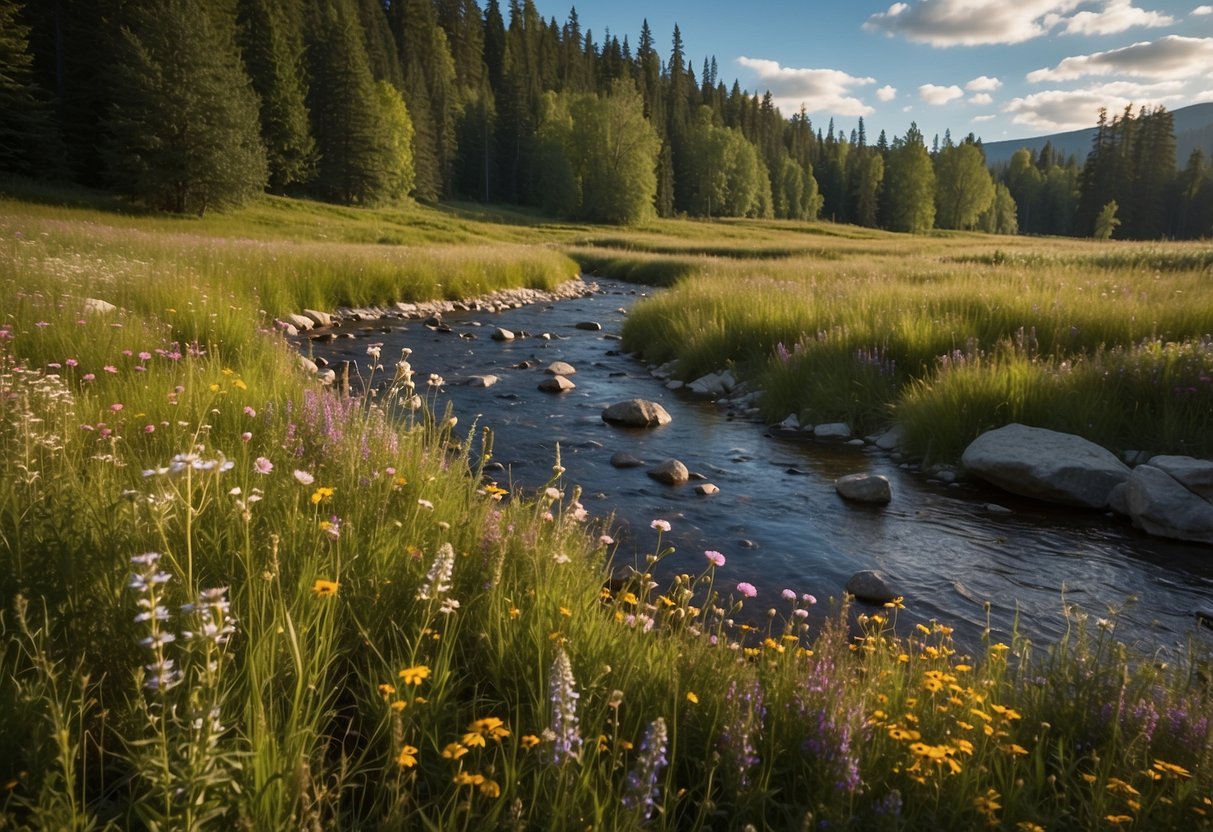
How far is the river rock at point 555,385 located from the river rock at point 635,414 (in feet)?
5.28

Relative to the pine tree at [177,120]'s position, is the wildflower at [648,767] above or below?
below

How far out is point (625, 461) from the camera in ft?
27.0

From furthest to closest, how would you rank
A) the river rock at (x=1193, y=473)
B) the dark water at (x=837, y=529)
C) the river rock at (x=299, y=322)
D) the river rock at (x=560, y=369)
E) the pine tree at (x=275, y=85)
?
the pine tree at (x=275, y=85)
the river rock at (x=299, y=322)
the river rock at (x=560, y=369)
the river rock at (x=1193, y=473)
the dark water at (x=837, y=529)

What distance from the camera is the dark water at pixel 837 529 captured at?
5.30 meters

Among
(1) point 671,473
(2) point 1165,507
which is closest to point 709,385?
(1) point 671,473

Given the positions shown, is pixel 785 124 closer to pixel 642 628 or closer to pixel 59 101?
pixel 59 101

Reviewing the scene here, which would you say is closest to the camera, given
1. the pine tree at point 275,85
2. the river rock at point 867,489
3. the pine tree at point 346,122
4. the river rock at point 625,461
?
the river rock at point 867,489

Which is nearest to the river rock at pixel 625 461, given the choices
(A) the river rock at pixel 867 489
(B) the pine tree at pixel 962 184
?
(A) the river rock at pixel 867 489

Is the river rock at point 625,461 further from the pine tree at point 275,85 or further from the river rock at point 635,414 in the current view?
the pine tree at point 275,85

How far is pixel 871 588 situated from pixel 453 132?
89.0 m

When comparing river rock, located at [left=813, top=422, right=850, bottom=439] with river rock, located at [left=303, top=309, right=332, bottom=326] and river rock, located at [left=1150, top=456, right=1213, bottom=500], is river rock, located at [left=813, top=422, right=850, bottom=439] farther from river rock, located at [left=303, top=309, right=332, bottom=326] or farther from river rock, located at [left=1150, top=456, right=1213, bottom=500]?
river rock, located at [left=303, top=309, right=332, bottom=326]

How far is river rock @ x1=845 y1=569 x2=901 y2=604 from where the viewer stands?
17.5ft

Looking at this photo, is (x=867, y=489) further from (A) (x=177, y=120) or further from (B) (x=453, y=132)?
(B) (x=453, y=132)

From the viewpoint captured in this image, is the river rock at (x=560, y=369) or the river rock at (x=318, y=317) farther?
the river rock at (x=318, y=317)
